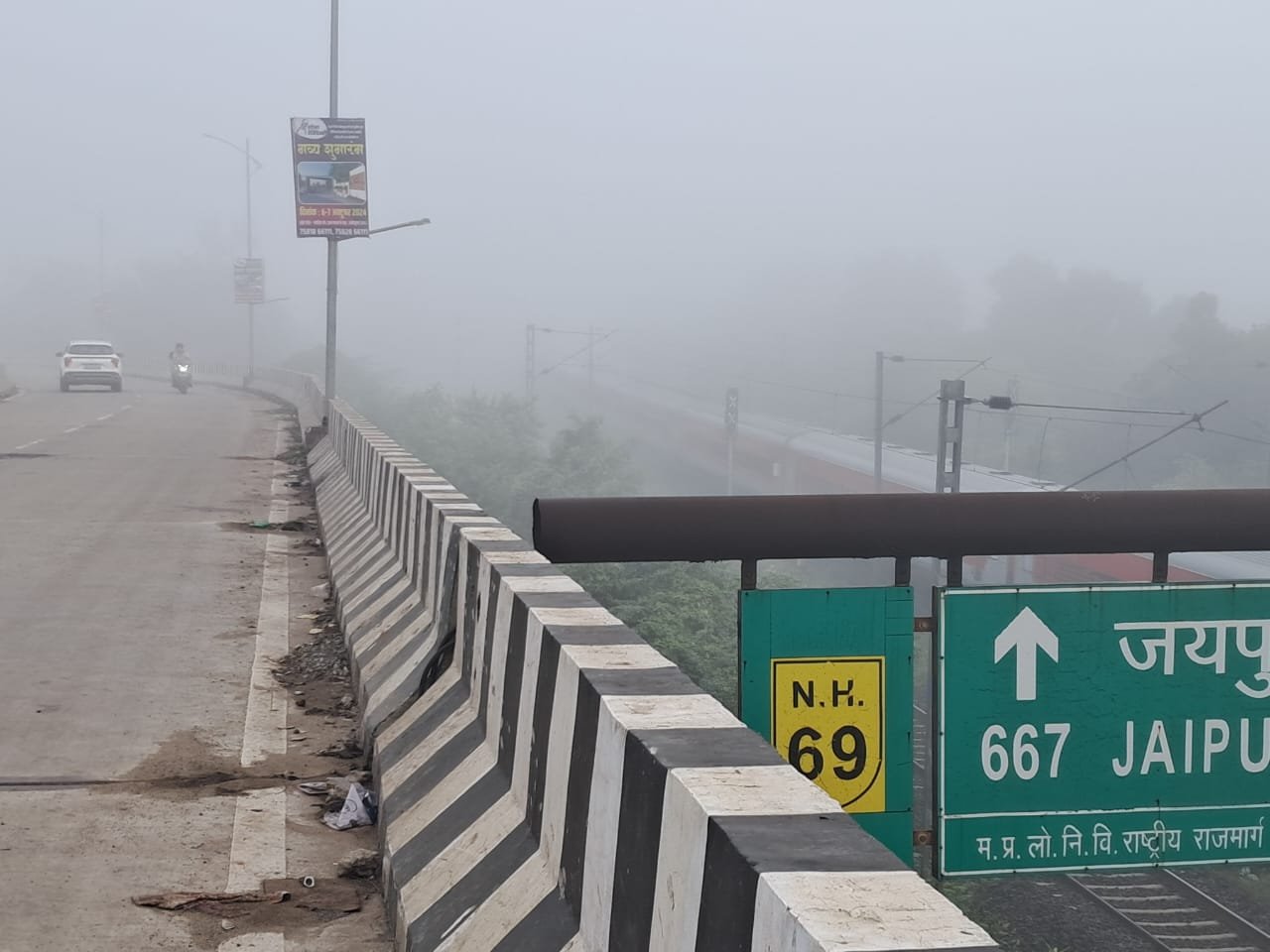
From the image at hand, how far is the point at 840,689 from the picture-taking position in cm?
651

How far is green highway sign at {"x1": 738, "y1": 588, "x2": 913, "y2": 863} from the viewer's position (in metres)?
6.41

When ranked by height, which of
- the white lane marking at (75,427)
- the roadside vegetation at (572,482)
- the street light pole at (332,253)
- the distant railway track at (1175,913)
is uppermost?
the street light pole at (332,253)

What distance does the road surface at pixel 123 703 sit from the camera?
18.3 ft

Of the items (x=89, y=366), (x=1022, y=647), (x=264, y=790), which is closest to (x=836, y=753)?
(x=1022, y=647)

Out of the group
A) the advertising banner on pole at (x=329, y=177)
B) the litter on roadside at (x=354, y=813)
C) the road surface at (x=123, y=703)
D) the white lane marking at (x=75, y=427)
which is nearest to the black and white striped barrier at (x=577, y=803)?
the litter on roadside at (x=354, y=813)

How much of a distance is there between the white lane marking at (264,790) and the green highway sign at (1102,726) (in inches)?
96.9

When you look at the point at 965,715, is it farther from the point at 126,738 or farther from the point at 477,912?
the point at 126,738

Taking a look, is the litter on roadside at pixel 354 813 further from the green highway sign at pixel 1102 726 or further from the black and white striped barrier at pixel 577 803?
the green highway sign at pixel 1102 726

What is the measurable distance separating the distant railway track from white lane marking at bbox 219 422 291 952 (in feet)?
Result: 43.9

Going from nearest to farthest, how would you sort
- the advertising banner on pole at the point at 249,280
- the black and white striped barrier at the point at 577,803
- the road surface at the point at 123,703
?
the black and white striped barrier at the point at 577,803 < the road surface at the point at 123,703 < the advertising banner on pole at the point at 249,280

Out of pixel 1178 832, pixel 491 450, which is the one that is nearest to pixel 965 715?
pixel 1178 832

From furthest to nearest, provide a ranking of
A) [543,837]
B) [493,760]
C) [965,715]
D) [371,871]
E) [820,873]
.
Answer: [965,715] → [371,871] → [493,760] → [543,837] → [820,873]

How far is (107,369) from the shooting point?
5778 cm

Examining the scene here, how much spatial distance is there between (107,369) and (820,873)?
191 feet
